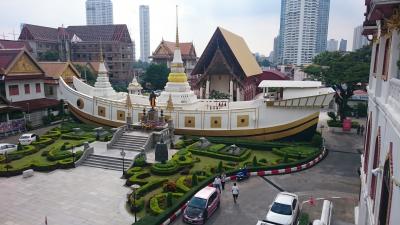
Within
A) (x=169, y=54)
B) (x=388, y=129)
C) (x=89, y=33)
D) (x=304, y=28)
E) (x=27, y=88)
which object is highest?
(x=304, y=28)

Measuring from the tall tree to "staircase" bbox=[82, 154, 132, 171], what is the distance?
83.7 ft

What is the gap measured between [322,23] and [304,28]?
438 inches

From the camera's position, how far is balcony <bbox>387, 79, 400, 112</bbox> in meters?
7.63

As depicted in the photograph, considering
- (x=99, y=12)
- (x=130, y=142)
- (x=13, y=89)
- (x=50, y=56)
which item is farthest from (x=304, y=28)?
(x=130, y=142)

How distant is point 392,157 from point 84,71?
202 feet

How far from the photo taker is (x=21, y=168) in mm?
22547

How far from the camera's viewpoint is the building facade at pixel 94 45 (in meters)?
82.4

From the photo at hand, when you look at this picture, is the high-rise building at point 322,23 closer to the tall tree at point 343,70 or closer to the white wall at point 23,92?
the tall tree at point 343,70

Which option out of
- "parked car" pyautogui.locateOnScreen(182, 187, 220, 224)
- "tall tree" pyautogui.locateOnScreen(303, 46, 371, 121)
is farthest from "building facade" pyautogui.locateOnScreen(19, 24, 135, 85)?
"parked car" pyautogui.locateOnScreen(182, 187, 220, 224)

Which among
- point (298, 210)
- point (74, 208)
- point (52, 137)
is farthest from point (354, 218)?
point (52, 137)

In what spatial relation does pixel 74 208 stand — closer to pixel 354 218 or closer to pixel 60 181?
pixel 60 181

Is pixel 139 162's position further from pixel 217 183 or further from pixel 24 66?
pixel 24 66

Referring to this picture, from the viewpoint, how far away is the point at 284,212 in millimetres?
15766

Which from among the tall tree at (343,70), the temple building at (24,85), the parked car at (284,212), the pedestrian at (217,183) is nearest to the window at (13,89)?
the temple building at (24,85)
